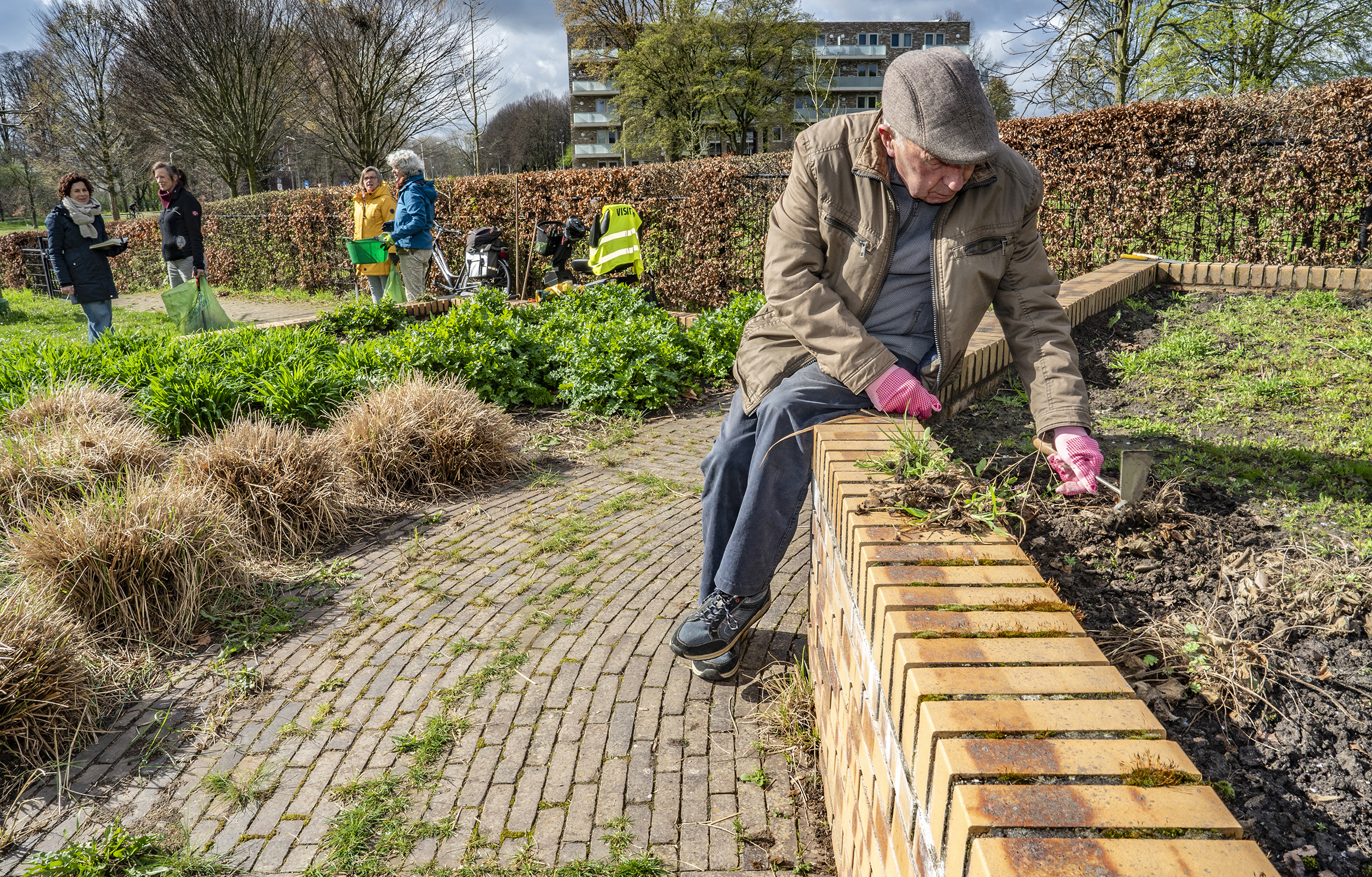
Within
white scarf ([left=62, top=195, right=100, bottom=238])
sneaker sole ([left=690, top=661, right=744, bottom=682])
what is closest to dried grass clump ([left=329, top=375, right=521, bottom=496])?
sneaker sole ([left=690, top=661, right=744, bottom=682])

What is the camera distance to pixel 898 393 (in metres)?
2.37

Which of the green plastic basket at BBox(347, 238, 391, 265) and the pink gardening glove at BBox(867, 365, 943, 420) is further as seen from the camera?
the green plastic basket at BBox(347, 238, 391, 265)

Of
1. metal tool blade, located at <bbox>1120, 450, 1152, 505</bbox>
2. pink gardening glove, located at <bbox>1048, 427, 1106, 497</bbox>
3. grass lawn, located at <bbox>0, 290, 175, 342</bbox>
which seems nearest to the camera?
metal tool blade, located at <bbox>1120, 450, 1152, 505</bbox>

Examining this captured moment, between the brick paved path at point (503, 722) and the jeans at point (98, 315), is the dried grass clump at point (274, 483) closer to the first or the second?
the brick paved path at point (503, 722)

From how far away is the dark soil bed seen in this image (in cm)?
148

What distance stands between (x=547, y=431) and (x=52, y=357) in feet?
10.6

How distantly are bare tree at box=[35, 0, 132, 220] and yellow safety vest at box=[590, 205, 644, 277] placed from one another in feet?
101

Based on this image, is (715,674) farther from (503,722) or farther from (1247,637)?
(1247,637)

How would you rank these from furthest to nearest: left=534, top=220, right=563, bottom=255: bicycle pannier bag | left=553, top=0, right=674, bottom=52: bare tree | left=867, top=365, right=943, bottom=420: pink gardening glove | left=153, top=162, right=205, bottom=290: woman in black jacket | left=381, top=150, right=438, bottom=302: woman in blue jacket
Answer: left=553, top=0, right=674, bottom=52: bare tree → left=534, top=220, right=563, bottom=255: bicycle pannier bag → left=153, top=162, right=205, bottom=290: woman in black jacket → left=381, top=150, right=438, bottom=302: woman in blue jacket → left=867, top=365, right=943, bottom=420: pink gardening glove

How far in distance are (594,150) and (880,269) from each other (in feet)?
232

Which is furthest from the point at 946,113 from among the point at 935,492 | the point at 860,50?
the point at 860,50

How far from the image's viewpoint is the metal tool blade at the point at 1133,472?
2.01 meters

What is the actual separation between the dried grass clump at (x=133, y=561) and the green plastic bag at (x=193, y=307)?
19.9 feet

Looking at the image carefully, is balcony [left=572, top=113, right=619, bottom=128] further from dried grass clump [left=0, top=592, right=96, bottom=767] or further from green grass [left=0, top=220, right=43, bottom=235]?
dried grass clump [left=0, top=592, right=96, bottom=767]
